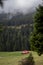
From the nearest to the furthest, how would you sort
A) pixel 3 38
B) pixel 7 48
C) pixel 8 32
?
pixel 7 48
pixel 3 38
pixel 8 32

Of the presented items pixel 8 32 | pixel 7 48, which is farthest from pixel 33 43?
pixel 8 32

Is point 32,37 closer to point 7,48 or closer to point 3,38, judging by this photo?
point 7,48

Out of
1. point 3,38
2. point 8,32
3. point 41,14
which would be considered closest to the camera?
point 41,14

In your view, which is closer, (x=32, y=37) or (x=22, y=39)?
(x=32, y=37)

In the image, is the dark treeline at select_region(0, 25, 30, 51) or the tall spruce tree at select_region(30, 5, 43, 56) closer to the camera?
the tall spruce tree at select_region(30, 5, 43, 56)

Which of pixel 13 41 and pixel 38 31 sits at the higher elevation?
pixel 38 31

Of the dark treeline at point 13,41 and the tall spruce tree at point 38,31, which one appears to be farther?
the dark treeline at point 13,41

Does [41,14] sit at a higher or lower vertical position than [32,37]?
higher

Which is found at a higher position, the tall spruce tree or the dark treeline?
the tall spruce tree

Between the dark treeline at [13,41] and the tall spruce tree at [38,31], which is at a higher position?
the tall spruce tree at [38,31]

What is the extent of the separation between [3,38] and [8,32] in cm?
2044

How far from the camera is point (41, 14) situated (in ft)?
76.4

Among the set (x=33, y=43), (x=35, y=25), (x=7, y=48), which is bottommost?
(x=7, y=48)

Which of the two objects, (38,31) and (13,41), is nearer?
(38,31)
